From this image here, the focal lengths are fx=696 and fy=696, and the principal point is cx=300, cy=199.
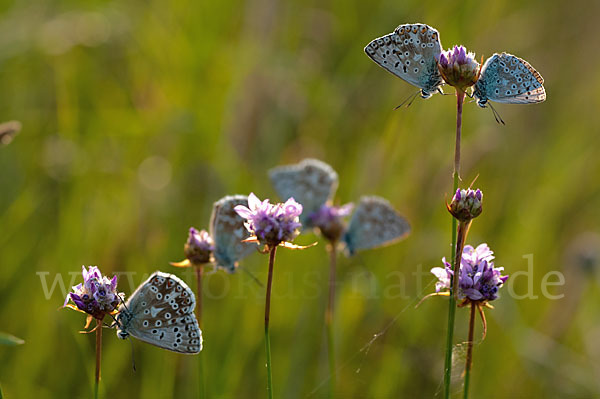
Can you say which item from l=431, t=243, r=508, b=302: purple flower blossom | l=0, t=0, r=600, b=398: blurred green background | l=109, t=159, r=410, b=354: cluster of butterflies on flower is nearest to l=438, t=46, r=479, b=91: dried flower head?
l=431, t=243, r=508, b=302: purple flower blossom

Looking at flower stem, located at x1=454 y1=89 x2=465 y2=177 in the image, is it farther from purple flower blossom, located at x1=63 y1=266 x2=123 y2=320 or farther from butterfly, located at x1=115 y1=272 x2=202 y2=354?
purple flower blossom, located at x1=63 y1=266 x2=123 y2=320

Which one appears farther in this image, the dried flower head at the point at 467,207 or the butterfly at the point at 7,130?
the butterfly at the point at 7,130

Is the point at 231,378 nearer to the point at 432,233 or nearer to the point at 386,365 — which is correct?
the point at 386,365

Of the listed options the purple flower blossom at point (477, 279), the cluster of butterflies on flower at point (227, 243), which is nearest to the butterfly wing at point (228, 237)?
the cluster of butterflies on flower at point (227, 243)

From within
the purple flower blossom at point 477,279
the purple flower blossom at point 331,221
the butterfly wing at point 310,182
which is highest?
the butterfly wing at point 310,182

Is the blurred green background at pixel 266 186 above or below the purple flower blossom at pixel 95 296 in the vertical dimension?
above

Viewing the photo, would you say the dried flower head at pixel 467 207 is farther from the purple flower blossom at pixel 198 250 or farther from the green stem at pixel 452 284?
the purple flower blossom at pixel 198 250
